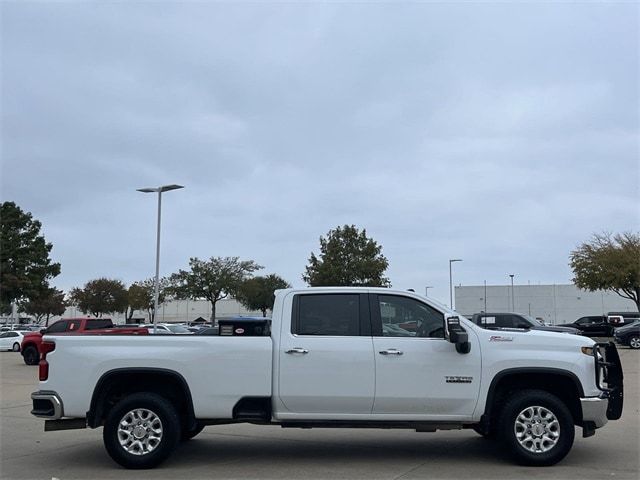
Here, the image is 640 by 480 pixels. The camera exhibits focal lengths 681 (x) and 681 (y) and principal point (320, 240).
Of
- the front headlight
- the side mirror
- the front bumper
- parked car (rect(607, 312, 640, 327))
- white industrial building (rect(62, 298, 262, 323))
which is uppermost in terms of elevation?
white industrial building (rect(62, 298, 262, 323))

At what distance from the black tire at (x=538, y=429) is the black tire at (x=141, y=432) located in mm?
3735

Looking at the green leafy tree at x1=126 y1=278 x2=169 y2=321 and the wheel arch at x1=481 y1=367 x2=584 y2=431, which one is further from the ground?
the green leafy tree at x1=126 y1=278 x2=169 y2=321

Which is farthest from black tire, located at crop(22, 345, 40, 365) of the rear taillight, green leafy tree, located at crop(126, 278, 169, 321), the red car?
green leafy tree, located at crop(126, 278, 169, 321)

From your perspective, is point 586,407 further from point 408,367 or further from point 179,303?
point 179,303

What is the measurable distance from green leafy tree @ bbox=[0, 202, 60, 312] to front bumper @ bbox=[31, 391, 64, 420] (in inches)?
1666

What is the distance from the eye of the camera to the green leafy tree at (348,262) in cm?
4522

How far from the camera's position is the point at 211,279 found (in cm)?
5512

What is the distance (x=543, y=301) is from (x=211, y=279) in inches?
1773

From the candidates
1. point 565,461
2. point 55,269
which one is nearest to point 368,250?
point 55,269

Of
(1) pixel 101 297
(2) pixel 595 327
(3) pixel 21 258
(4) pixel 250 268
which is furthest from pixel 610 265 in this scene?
(1) pixel 101 297

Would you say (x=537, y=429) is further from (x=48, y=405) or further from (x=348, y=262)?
(x=348, y=262)

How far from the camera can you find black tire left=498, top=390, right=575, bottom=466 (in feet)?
24.8

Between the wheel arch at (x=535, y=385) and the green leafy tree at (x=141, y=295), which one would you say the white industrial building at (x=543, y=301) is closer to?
the green leafy tree at (x=141, y=295)

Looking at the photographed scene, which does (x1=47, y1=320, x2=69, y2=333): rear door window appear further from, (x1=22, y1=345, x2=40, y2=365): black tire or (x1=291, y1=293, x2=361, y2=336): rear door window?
(x1=291, y1=293, x2=361, y2=336): rear door window
